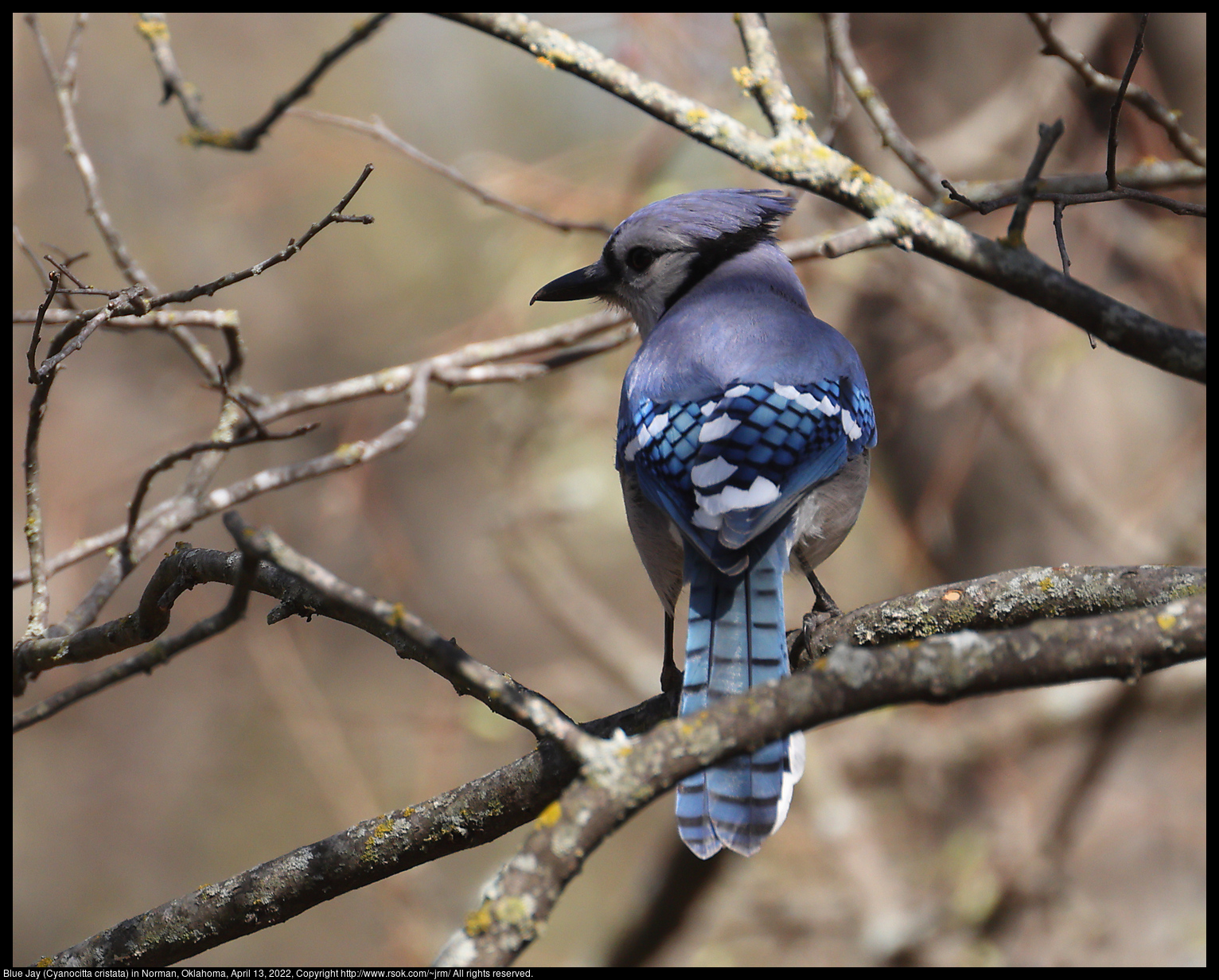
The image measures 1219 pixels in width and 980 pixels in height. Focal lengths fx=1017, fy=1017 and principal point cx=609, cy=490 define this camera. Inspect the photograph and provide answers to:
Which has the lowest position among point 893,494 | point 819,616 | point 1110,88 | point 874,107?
point 819,616

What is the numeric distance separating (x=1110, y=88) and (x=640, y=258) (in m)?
1.33

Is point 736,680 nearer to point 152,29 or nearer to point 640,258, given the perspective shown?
point 640,258

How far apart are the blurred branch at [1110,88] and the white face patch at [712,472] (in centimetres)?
123

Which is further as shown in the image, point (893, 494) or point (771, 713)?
point (893, 494)

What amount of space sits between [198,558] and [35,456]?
408mm

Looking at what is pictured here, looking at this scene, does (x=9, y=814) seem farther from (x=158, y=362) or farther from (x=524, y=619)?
(x=524, y=619)

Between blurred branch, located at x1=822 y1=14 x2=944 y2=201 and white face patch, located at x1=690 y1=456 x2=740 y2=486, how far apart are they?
823mm

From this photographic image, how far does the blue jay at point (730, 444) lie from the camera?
191cm

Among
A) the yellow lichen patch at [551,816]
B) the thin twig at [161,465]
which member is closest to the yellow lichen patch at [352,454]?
the thin twig at [161,465]

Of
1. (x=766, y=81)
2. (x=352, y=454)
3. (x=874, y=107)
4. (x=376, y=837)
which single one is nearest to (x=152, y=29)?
(x=352, y=454)

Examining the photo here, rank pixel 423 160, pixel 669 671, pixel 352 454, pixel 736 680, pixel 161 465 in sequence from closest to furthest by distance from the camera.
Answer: pixel 736 680 < pixel 161 465 < pixel 352 454 < pixel 669 671 < pixel 423 160

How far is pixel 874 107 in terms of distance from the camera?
8.36 feet

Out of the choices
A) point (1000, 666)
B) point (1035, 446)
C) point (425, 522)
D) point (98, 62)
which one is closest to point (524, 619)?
point (425, 522)

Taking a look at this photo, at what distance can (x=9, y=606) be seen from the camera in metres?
1.99
